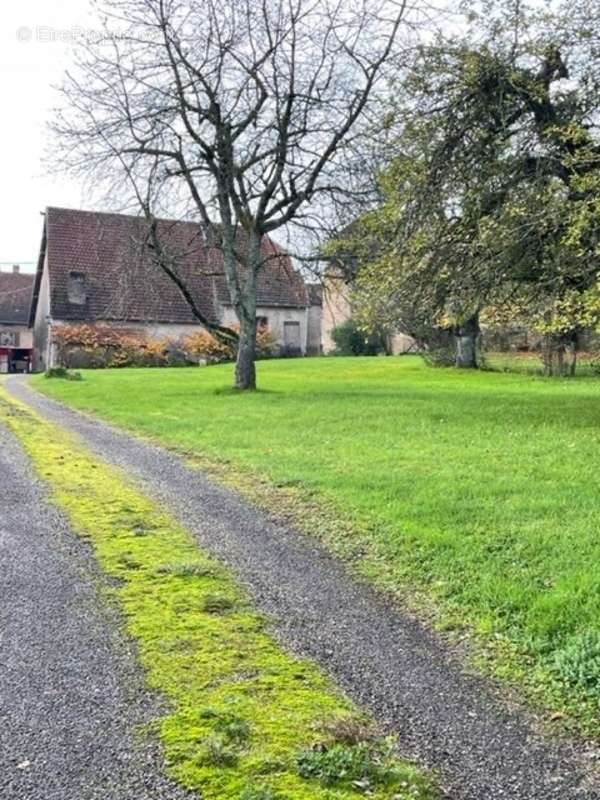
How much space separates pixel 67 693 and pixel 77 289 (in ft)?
132

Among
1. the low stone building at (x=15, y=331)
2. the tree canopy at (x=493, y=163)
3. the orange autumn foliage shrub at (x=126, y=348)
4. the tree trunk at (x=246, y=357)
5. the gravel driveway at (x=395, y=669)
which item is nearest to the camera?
the gravel driveway at (x=395, y=669)

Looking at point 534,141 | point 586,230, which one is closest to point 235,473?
point 586,230

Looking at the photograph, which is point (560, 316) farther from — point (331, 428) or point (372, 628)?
point (372, 628)

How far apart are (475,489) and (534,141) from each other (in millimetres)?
8680

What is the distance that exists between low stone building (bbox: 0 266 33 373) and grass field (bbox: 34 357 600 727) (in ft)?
119

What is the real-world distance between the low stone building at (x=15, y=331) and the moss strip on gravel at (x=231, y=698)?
49550mm

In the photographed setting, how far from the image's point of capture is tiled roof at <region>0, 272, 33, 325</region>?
54344 mm

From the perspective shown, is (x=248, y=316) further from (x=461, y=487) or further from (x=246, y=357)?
(x=461, y=487)

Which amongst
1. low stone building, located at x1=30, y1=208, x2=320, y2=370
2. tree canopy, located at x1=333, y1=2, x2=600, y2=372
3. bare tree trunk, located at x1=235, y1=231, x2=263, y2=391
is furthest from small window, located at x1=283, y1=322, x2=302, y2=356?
tree canopy, located at x1=333, y1=2, x2=600, y2=372

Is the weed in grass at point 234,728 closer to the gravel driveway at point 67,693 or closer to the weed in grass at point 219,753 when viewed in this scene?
the weed in grass at point 219,753

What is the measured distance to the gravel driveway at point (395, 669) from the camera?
9.84 ft

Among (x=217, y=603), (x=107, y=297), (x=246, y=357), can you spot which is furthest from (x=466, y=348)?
(x=217, y=603)

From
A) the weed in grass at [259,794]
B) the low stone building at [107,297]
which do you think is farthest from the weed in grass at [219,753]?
the low stone building at [107,297]

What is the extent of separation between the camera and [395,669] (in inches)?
153
